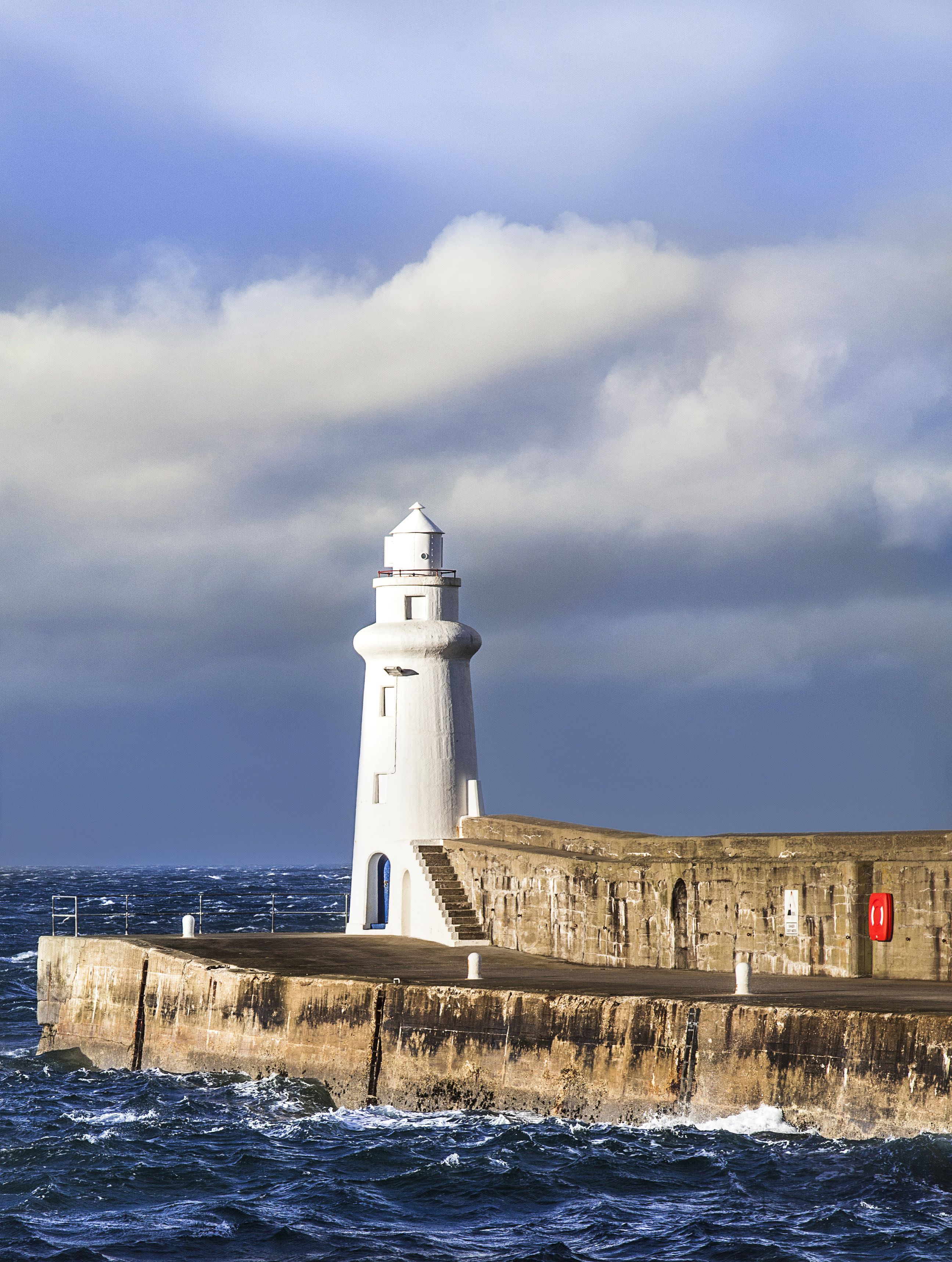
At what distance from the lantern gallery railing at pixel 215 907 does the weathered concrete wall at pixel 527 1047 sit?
26924 millimetres

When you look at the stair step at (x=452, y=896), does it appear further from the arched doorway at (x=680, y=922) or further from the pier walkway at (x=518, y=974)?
the arched doorway at (x=680, y=922)

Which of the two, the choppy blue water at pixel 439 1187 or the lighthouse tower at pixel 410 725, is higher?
the lighthouse tower at pixel 410 725

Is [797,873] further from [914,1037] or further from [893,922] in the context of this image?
[914,1037]

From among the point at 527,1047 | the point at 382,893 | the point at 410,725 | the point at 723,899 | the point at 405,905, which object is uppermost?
the point at 410,725

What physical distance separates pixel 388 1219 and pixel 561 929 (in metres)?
10.1

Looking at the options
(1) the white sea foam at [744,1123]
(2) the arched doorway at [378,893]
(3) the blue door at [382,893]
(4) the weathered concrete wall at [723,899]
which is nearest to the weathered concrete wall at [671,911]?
(4) the weathered concrete wall at [723,899]

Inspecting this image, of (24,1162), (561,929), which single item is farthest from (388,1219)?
(561,929)

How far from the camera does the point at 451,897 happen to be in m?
29.3

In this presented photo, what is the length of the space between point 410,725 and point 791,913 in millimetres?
10770

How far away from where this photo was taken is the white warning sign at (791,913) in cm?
2219

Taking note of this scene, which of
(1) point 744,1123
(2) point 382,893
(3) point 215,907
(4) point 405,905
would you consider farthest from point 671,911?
(3) point 215,907

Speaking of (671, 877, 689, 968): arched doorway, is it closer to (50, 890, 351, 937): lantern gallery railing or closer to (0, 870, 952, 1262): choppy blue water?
(0, 870, 952, 1262): choppy blue water

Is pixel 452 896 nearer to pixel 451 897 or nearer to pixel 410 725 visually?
pixel 451 897

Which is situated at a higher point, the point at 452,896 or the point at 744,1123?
the point at 452,896
